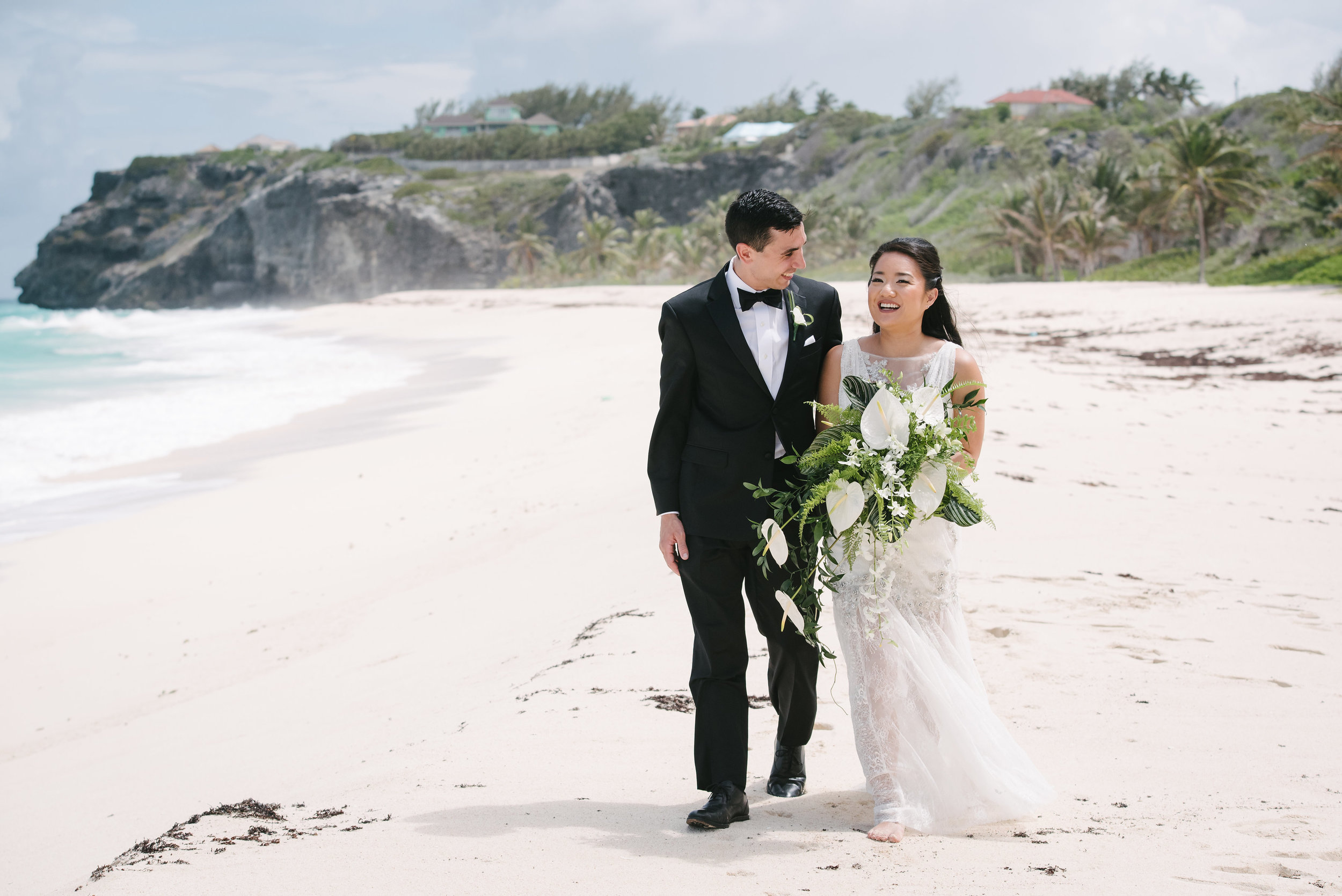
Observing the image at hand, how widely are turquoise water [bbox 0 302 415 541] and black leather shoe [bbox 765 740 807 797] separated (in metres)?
9.10

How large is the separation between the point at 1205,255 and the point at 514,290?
32.4 meters

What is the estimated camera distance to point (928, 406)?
108 inches

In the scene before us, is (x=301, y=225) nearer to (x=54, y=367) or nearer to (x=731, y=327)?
(x=54, y=367)

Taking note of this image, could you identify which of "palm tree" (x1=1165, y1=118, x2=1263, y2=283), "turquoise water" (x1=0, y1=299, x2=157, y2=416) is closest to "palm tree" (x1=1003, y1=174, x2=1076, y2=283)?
"palm tree" (x1=1165, y1=118, x2=1263, y2=283)

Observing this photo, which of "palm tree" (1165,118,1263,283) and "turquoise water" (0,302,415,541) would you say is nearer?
"turquoise water" (0,302,415,541)

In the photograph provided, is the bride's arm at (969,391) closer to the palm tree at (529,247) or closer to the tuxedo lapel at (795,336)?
the tuxedo lapel at (795,336)

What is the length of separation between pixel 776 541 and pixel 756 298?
2.57 ft

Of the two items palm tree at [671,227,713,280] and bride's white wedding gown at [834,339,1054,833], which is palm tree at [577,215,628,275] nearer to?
palm tree at [671,227,713,280]

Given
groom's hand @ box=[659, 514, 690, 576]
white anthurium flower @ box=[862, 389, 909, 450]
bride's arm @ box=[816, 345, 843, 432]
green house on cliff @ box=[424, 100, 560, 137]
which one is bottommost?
groom's hand @ box=[659, 514, 690, 576]

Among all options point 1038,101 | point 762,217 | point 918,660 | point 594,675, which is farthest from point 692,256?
point 918,660

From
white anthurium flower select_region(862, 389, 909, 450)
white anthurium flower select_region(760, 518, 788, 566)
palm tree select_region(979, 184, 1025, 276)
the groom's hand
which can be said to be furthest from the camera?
palm tree select_region(979, 184, 1025, 276)

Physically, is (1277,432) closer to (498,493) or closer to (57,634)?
(498,493)

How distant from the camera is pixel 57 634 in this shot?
6848 mm

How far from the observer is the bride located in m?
2.87
